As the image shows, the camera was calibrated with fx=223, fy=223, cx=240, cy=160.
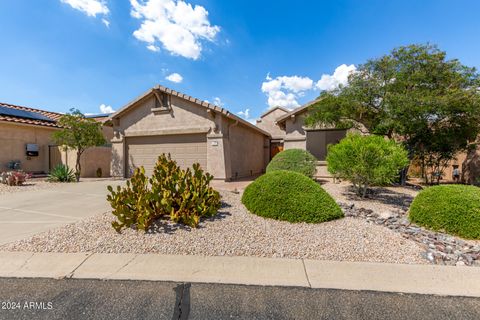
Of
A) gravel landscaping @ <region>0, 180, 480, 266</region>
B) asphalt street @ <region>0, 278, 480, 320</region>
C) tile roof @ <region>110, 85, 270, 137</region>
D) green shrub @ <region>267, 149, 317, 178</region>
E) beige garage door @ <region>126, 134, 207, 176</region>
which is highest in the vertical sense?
tile roof @ <region>110, 85, 270, 137</region>

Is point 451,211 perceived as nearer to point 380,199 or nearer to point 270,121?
point 380,199

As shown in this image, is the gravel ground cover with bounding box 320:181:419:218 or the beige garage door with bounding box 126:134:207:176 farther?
the beige garage door with bounding box 126:134:207:176

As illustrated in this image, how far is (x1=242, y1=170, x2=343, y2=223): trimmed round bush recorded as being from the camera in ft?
16.5

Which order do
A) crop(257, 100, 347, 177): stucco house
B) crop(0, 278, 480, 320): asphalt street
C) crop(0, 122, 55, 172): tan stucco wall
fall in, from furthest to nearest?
crop(0, 122, 55, 172): tan stucco wall, crop(257, 100, 347, 177): stucco house, crop(0, 278, 480, 320): asphalt street

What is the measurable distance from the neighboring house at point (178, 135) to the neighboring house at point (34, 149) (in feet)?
9.16

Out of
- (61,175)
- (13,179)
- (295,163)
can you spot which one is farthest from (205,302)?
(61,175)

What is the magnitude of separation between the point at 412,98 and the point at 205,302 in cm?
858

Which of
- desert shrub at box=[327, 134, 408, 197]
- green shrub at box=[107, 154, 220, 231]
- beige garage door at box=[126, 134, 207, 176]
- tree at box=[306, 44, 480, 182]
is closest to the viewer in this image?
green shrub at box=[107, 154, 220, 231]

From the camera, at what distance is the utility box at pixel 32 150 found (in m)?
13.7

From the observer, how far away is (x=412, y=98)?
7371mm

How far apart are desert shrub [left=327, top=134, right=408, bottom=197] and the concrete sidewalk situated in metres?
3.46

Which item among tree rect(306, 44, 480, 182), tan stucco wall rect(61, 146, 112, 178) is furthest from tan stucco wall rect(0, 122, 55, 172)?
tree rect(306, 44, 480, 182)

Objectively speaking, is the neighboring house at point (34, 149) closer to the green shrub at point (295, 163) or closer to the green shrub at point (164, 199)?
the green shrub at point (295, 163)

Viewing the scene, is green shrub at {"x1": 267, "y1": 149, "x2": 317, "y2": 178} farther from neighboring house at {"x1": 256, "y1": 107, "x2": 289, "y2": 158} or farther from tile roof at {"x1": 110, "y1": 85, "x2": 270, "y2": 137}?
neighboring house at {"x1": 256, "y1": 107, "x2": 289, "y2": 158}
